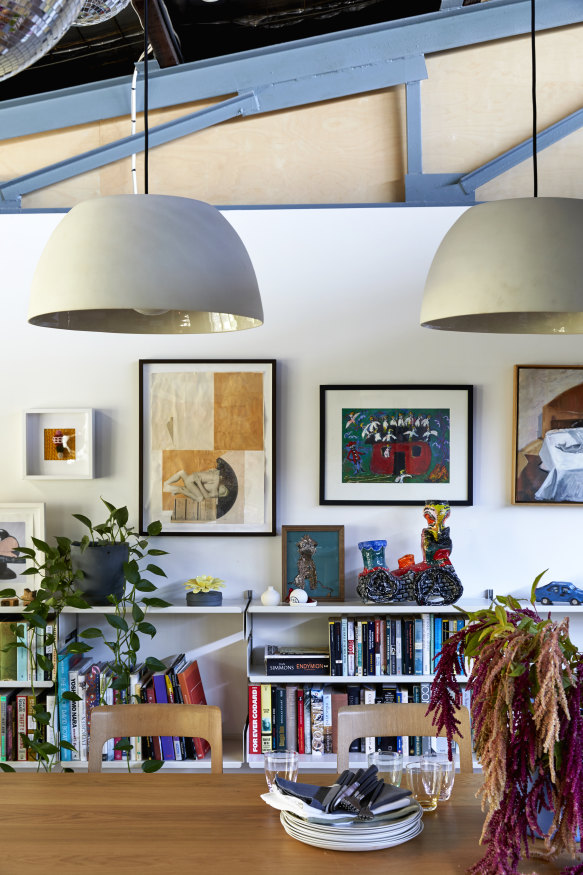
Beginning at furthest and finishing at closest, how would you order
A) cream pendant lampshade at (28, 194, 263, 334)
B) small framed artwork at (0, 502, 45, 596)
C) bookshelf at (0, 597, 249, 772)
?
bookshelf at (0, 597, 249, 772) < small framed artwork at (0, 502, 45, 596) < cream pendant lampshade at (28, 194, 263, 334)

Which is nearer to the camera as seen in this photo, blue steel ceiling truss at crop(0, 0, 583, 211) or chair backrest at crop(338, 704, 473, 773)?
chair backrest at crop(338, 704, 473, 773)

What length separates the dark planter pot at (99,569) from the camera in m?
3.07

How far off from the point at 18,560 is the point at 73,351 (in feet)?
2.81

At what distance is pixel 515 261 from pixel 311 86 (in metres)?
2.34

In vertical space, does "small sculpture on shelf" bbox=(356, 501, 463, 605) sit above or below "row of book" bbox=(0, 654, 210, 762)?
above

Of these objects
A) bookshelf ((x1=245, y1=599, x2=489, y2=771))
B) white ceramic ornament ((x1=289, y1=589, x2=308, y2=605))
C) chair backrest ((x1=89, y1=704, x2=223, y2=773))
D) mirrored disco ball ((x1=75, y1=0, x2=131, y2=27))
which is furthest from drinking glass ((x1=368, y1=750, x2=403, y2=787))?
mirrored disco ball ((x1=75, y1=0, x2=131, y2=27))

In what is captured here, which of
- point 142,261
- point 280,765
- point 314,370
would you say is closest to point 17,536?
point 314,370

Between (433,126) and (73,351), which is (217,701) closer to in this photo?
(73,351)

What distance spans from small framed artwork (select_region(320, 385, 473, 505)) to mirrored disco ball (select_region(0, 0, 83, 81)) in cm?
226

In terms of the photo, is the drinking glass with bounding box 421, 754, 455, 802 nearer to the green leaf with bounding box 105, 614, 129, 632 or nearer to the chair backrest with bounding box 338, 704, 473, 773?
the chair backrest with bounding box 338, 704, 473, 773

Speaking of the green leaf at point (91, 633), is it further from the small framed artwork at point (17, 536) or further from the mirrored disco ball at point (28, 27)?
the mirrored disco ball at point (28, 27)

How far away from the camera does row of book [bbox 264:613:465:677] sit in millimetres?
3092

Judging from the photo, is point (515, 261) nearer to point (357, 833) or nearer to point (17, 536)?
point (357, 833)

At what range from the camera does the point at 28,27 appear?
1.06 metres
